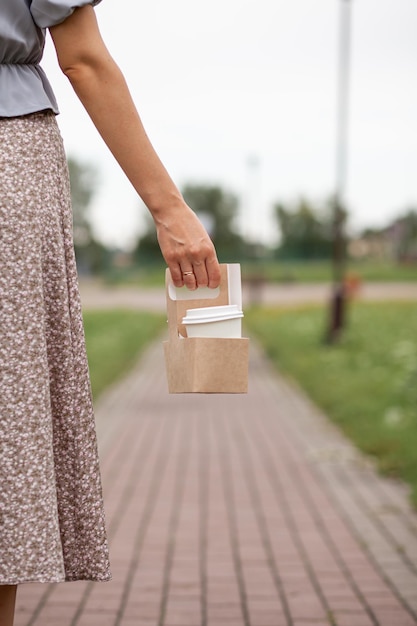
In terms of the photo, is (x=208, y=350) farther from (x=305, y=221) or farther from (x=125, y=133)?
(x=305, y=221)

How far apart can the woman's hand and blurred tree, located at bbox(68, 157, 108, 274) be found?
2120 inches

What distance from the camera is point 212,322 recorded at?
197 centimetres

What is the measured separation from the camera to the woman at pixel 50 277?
70.7 inches

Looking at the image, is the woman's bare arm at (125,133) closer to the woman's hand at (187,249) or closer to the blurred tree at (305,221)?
the woman's hand at (187,249)

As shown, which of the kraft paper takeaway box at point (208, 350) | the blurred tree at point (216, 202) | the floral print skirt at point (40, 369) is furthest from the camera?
the blurred tree at point (216, 202)

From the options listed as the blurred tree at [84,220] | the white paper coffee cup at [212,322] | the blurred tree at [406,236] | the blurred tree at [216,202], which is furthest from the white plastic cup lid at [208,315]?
the blurred tree at [216,202]

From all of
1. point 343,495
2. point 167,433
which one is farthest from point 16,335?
point 167,433

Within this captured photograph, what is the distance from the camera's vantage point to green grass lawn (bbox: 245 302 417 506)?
7.09m

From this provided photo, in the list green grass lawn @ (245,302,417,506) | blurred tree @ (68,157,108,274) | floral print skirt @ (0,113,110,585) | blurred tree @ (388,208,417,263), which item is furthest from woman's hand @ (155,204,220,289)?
blurred tree @ (388,208,417,263)

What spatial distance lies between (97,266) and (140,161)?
56.1 meters

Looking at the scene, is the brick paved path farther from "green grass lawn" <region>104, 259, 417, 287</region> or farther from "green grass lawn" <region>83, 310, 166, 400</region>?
"green grass lawn" <region>104, 259, 417, 287</region>

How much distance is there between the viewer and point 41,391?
182cm

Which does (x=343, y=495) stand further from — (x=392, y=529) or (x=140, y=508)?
(x=140, y=508)

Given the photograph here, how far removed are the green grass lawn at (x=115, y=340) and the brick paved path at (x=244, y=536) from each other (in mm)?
3880
